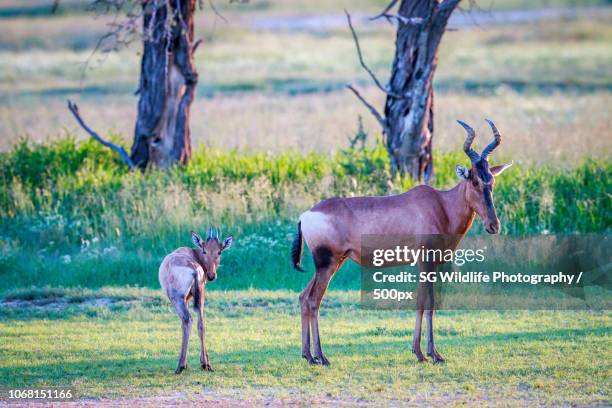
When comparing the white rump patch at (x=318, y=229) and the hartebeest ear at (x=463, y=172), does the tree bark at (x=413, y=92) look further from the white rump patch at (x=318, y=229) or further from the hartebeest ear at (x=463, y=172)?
the white rump patch at (x=318, y=229)

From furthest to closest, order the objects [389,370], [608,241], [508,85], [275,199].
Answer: [508,85], [275,199], [608,241], [389,370]

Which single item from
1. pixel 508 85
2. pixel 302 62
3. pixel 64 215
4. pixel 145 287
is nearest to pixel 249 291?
pixel 145 287

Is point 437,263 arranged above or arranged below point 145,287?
above

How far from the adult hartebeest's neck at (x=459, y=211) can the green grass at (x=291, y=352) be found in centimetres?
133

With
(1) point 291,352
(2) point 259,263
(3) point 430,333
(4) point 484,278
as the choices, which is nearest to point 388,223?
(3) point 430,333

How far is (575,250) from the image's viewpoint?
15.8 metres

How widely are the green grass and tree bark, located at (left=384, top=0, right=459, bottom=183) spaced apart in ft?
12.5

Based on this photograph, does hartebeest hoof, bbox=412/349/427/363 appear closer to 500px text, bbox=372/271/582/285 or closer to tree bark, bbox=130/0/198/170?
500px text, bbox=372/271/582/285

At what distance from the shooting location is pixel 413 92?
17.8m

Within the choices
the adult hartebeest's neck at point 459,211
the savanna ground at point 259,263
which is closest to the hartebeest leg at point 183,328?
the savanna ground at point 259,263

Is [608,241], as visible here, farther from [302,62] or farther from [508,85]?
[302,62]

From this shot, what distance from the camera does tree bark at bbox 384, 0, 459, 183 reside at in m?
17.7

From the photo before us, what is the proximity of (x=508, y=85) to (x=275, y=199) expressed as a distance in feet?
76.1

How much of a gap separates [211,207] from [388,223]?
6246 millimetres
